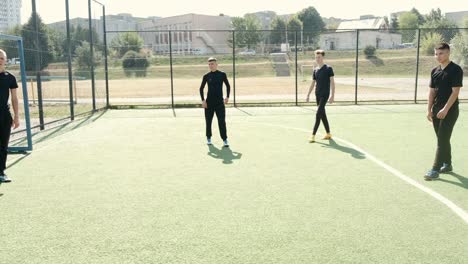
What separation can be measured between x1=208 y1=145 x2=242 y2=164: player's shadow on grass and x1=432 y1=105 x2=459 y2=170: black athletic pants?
340 cm

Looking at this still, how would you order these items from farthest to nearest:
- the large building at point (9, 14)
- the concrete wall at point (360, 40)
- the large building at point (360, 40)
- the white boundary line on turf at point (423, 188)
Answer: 1. the concrete wall at point (360, 40)
2. the large building at point (360, 40)
3. the large building at point (9, 14)
4. the white boundary line on turf at point (423, 188)

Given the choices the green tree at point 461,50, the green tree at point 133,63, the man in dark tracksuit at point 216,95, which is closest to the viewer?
the man in dark tracksuit at point 216,95

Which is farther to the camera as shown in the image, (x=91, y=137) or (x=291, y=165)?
(x=91, y=137)

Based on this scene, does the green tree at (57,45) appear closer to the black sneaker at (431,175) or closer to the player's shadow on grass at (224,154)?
the player's shadow on grass at (224,154)

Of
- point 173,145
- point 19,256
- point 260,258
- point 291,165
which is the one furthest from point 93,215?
point 173,145

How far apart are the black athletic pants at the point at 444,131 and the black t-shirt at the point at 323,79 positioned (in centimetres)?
326

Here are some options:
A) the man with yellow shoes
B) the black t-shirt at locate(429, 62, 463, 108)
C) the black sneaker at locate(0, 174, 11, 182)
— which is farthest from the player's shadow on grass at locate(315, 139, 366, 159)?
the black sneaker at locate(0, 174, 11, 182)

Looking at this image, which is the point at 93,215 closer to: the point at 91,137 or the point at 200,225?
the point at 200,225

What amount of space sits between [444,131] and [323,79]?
11.7 ft

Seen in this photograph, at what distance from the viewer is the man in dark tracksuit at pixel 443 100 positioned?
6.27 metres

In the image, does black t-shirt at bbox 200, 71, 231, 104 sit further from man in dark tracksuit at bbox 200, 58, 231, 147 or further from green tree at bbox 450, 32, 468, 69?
green tree at bbox 450, 32, 468, 69

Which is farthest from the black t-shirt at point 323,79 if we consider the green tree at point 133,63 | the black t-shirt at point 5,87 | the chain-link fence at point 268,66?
the green tree at point 133,63

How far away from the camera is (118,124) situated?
13.3 meters

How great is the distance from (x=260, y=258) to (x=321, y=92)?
6.49 m
